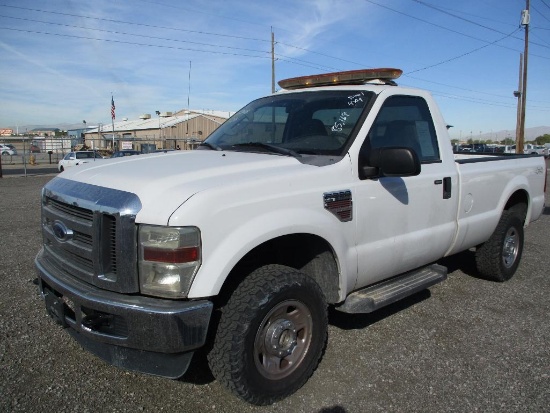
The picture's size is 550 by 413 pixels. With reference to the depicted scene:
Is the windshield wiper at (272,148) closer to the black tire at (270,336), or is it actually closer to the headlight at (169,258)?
the black tire at (270,336)

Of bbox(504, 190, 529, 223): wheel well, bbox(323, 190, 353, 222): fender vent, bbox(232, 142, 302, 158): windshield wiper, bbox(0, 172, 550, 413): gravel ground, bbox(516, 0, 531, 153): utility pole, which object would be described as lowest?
bbox(0, 172, 550, 413): gravel ground

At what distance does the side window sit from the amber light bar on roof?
0.81ft

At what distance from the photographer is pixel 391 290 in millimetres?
3504

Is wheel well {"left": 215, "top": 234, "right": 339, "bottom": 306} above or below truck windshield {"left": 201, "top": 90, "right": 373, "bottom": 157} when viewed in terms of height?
below

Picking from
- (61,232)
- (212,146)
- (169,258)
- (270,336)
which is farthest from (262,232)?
(212,146)

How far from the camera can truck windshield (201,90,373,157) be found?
3.38 meters

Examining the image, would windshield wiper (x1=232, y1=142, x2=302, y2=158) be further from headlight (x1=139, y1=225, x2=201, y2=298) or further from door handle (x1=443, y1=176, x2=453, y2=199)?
door handle (x1=443, y1=176, x2=453, y2=199)

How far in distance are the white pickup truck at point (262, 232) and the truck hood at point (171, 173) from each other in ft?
0.04

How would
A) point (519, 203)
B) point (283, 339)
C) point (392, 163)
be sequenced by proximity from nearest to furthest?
point (283, 339), point (392, 163), point (519, 203)

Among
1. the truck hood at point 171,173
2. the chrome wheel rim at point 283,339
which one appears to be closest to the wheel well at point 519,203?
the truck hood at point 171,173

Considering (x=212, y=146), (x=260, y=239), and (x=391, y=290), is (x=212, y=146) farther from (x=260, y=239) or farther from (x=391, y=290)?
(x=391, y=290)

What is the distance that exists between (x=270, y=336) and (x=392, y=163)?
1380 millimetres

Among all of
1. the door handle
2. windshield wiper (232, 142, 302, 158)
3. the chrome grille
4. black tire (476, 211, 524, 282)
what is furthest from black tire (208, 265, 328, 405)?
black tire (476, 211, 524, 282)

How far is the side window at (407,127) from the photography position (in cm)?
355
